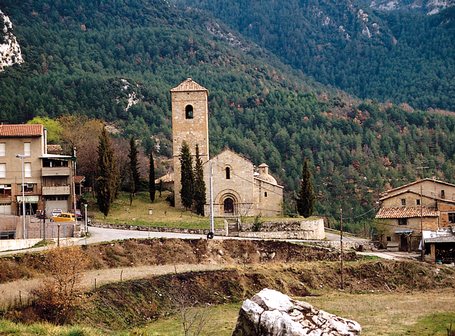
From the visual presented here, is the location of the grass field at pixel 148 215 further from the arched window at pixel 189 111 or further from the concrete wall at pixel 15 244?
the concrete wall at pixel 15 244

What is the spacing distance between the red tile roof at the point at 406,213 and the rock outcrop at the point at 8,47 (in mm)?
94844

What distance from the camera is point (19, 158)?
6975 centimetres

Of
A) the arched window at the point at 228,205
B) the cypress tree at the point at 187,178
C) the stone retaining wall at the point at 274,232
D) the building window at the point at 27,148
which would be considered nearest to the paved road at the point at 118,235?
the stone retaining wall at the point at 274,232

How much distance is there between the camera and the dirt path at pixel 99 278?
138ft

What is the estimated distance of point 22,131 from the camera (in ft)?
232

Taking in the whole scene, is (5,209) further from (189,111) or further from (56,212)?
(189,111)

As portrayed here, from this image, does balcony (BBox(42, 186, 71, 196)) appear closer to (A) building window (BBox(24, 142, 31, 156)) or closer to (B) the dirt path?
(A) building window (BBox(24, 142, 31, 156))

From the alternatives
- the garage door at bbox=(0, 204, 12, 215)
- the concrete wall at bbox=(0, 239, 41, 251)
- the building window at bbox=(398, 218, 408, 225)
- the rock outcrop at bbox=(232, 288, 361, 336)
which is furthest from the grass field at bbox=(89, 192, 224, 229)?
the rock outcrop at bbox=(232, 288, 361, 336)

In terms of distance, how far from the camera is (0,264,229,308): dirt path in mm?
42188

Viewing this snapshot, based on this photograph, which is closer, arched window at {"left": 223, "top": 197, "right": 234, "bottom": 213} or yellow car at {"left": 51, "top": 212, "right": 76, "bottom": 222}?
yellow car at {"left": 51, "top": 212, "right": 76, "bottom": 222}

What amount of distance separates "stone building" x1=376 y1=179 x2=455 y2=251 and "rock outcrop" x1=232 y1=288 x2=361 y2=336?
140ft

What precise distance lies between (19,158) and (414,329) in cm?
3946

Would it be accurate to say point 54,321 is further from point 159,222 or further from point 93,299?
point 159,222

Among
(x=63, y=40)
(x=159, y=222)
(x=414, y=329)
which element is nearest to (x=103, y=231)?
(x=159, y=222)
